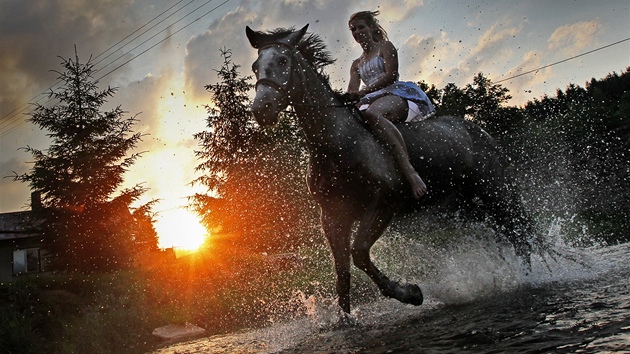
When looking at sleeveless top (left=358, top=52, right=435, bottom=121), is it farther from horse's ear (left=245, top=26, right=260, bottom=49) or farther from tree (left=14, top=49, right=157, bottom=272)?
tree (left=14, top=49, right=157, bottom=272)

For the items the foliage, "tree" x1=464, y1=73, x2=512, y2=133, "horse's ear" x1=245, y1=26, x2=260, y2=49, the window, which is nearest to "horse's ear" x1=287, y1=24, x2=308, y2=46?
"horse's ear" x1=245, y1=26, x2=260, y2=49

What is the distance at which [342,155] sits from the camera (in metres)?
5.15

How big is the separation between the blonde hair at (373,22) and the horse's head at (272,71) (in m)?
1.02

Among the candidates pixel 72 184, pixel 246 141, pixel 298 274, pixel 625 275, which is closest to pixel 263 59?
pixel 625 275

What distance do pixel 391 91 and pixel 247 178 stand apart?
22.7 m

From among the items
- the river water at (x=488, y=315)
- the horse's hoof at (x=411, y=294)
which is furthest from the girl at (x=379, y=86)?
the river water at (x=488, y=315)

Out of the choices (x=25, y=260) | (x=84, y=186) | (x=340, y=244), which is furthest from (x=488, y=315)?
(x=25, y=260)

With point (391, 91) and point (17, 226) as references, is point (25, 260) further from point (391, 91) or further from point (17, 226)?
point (391, 91)

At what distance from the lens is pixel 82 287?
12484 mm

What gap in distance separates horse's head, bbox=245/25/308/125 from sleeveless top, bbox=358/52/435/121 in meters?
1.11

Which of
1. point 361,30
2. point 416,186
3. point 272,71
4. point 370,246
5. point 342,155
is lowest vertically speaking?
point 370,246

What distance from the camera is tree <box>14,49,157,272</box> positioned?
69.7 feet

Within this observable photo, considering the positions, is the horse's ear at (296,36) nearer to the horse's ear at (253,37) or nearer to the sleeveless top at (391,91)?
the horse's ear at (253,37)

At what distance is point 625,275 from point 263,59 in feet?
13.5
